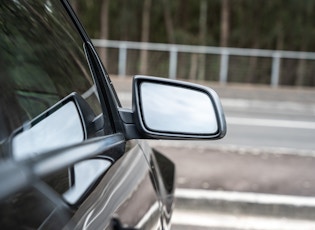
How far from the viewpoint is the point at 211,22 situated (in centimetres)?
3003

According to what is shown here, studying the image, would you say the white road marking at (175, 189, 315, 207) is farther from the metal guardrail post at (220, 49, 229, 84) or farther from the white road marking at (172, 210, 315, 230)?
the metal guardrail post at (220, 49, 229, 84)

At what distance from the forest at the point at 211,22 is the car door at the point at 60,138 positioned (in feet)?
79.4

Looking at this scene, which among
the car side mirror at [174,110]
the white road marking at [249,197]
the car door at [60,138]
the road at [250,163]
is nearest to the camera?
the car door at [60,138]

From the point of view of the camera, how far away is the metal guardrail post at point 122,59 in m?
17.0

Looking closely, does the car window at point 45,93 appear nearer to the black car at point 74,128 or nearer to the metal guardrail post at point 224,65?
the black car at point 74,128

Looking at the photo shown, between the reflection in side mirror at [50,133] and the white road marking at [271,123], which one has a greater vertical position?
the reflection in side mirror at [50,133]

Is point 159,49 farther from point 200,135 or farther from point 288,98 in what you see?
point 200,135

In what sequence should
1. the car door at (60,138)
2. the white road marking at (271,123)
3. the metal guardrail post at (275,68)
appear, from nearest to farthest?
the car door at (60,138), the white road marking at (271,123), the metal guardrail post at (275,68)

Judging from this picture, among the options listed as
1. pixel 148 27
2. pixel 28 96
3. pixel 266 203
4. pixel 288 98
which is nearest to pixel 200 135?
pixel 28 96

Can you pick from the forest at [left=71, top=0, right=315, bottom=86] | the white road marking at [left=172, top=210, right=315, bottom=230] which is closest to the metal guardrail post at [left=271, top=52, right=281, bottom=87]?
the forest at [left=71, top=0, right=315, bottom=86]

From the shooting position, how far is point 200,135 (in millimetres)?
2059

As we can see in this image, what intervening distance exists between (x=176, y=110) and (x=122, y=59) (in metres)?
15.1

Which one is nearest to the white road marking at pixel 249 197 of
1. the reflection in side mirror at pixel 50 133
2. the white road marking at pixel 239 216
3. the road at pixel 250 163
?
the white road marking at pixel 239 216

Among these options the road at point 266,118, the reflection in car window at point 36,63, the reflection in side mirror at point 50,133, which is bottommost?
the road at point 266,118
